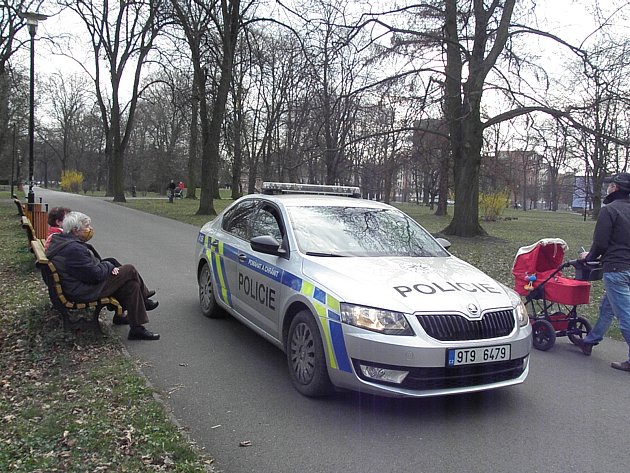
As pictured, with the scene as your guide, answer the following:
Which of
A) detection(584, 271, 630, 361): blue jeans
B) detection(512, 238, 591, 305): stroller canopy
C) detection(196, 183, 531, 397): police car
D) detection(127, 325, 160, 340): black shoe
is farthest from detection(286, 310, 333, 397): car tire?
detection(584, 271, 630, 361): blue jeans

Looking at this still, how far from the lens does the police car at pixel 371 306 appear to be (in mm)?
4055

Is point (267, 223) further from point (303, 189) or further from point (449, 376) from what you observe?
point (449, 376)

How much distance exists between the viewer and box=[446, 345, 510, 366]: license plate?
4023 mm

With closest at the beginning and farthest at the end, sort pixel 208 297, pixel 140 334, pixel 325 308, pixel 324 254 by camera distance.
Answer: pixel 325 308
pixel 324 254
pixel 140 334
pixel 208 297

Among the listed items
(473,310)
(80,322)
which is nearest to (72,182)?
(80,322)

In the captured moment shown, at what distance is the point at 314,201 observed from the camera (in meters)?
6.13

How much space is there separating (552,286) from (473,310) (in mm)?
2517

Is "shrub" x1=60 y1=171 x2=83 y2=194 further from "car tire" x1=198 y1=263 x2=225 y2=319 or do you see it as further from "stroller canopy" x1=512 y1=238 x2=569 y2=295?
"stroller canopy" x1=512 y1=238 x2=569 y2=295

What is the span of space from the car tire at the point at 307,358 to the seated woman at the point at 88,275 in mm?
2052

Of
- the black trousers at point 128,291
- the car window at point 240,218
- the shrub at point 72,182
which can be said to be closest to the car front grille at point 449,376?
the car window at point 240,218

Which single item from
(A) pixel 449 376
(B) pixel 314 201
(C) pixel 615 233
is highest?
(B) pixel 314 201

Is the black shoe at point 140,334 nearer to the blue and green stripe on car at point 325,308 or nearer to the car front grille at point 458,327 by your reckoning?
the blue and green stripe on car at point 325,308

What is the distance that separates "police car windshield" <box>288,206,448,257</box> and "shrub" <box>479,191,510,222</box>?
1223 inches

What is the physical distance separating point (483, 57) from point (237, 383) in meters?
15.1
